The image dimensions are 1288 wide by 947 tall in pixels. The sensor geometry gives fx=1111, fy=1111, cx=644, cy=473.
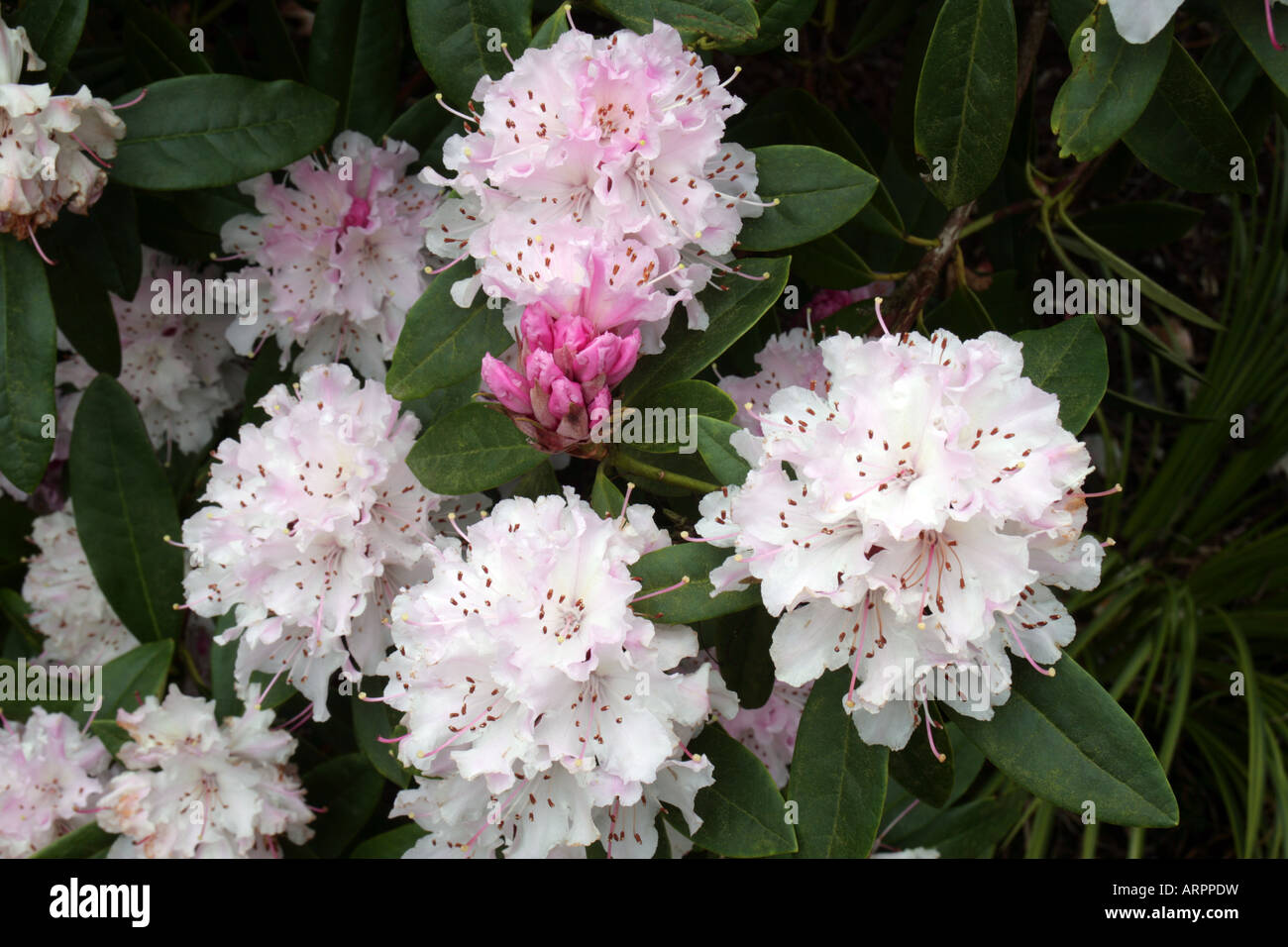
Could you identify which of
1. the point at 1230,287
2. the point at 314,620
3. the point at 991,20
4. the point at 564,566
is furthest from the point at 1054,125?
the point at 1230,287

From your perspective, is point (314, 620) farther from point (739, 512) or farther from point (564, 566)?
point (739, 512)

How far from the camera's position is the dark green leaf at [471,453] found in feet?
4.32

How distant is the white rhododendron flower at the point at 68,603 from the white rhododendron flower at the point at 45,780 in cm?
21

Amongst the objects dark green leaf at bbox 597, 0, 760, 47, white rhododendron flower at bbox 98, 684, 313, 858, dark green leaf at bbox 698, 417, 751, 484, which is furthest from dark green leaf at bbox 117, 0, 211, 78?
dark green leaf at bbox 698, 417, 751, 484

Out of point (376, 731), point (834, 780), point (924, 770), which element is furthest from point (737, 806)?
point (376, 731)

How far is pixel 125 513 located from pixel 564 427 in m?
0.93

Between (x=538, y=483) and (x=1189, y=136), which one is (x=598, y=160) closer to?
(x=538, y=483)

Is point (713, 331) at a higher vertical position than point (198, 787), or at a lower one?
higher

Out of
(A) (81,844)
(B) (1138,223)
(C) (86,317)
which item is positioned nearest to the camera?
(A) (81,844)

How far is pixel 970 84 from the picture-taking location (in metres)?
1.30

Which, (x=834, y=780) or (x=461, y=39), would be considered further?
(x=461, y=39)

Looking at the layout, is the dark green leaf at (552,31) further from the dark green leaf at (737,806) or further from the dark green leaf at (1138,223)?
the dark green leaf at (1138,223)
